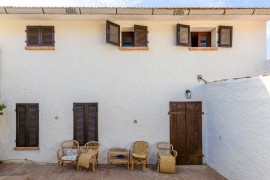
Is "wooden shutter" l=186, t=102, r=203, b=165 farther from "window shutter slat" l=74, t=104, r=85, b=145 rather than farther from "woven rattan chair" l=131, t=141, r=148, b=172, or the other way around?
"window shutter slat" l=74, t=104, r=85, b=145

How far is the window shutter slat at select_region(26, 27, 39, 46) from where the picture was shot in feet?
29.2

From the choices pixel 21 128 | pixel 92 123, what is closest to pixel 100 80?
pixel 92 123

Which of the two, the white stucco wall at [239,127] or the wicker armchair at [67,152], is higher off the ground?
the white stucco wall at [239,127]

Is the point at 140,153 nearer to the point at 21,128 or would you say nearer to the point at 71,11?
the point at 21,128

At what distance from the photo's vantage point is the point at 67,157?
802 centimetres

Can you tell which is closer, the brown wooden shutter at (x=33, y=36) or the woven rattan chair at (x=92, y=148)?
the woven rattan chair at (x=92, y=148)

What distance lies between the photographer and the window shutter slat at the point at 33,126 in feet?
29.0

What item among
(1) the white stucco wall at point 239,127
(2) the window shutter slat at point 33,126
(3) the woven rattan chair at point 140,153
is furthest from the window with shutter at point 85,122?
(1) the white stucco wall at point 239,127

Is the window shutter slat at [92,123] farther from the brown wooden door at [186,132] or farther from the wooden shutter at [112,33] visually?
the brown wooden door at [186,132]

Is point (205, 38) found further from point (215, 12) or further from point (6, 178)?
point (6, 178)

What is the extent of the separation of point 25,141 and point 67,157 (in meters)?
2.04

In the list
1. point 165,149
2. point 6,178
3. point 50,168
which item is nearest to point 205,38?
point 165,149

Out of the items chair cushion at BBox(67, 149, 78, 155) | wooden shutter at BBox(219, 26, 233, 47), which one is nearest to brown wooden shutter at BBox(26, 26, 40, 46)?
chair cushion at BBox(67, 149, 78, 155)

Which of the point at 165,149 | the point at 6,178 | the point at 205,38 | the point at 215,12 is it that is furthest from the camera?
the point at 205,38
